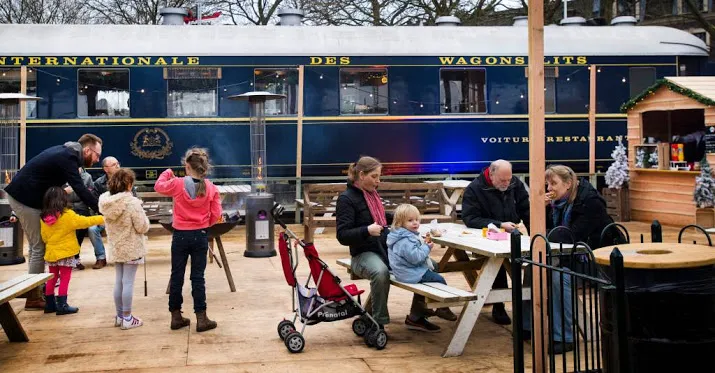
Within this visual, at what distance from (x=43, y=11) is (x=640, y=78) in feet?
84.0

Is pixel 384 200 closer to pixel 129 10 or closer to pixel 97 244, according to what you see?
pixel 97 244

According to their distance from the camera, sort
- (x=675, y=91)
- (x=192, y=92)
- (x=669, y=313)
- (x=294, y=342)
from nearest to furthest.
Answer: (x=669, y=313) < (x=294, y=342) < (x=675, y=91) < (x=192, y=92)

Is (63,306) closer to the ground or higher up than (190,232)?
closer to the ground

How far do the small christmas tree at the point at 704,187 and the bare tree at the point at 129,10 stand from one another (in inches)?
936

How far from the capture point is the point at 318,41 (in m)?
15.6

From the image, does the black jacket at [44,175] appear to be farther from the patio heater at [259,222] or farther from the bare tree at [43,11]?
the bare tree at [43,11]

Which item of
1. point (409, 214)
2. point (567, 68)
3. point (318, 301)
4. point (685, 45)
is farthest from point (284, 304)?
point (685, 45)

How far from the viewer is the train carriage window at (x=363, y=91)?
15562mm

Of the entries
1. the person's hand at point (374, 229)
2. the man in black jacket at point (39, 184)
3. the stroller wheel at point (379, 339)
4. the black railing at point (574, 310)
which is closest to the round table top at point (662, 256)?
the black railing at point (574, 310)

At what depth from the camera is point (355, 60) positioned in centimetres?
1546

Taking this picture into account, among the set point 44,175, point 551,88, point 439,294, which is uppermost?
point 551,88

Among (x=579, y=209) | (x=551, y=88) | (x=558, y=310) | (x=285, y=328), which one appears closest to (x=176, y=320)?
(x=285, y=328)

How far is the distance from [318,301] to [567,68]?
443 inches

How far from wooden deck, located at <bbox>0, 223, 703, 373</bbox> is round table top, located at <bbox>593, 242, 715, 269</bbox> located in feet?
4.82
